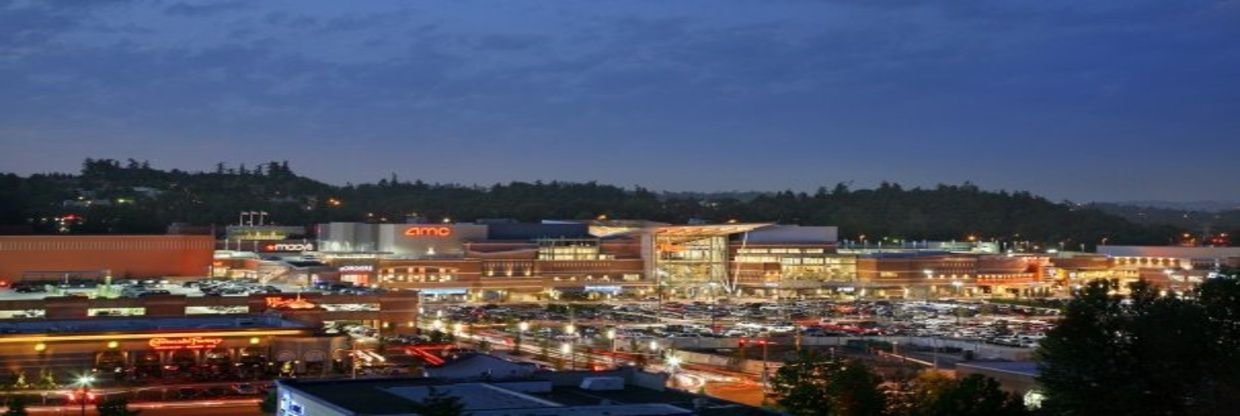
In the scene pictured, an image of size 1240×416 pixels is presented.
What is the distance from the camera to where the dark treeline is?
99.8 meters

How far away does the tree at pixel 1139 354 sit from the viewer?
682 inches

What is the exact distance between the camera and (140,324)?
1216 inches

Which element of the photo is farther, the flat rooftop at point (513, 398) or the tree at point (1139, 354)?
the tree at point (1139, 354)

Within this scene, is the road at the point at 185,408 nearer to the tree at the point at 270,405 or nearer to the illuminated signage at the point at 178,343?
the tree at the point at 270,405

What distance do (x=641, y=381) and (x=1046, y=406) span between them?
5.09 meters

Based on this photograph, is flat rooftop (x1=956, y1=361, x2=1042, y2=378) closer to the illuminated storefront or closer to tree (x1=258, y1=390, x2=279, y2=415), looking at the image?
tree (x1=258, y1=390, x2=279, y2=415)

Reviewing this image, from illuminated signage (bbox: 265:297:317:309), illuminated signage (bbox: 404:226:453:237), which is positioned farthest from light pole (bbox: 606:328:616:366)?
illuminated signage (bbox: 404:226:453:237)

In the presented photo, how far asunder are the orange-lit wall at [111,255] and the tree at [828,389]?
3458 cm

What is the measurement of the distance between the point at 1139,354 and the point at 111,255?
40677 mm

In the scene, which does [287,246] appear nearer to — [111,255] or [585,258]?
[585,258]

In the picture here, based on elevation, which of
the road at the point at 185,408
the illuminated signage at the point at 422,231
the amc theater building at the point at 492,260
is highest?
Result: the illuminated signage at the point at 422,231

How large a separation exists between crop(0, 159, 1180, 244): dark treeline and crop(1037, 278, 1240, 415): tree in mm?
73729

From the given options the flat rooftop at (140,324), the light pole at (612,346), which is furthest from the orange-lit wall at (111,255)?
the flat rooftop at (140,324)

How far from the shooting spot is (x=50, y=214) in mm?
75500
